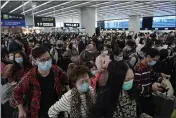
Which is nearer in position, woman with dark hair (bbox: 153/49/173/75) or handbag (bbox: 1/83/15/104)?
handbag (bbox: 1/83/15/104)

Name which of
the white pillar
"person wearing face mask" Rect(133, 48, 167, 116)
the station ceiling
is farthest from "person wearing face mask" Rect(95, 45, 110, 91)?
the white pillar

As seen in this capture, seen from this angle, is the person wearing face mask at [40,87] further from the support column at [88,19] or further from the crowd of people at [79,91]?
the support column at [88,19]

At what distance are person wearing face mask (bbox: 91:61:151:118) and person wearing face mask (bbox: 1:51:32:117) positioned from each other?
1.66m

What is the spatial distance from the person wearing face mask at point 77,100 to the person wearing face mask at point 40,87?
1.08 ft

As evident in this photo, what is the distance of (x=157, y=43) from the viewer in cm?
716

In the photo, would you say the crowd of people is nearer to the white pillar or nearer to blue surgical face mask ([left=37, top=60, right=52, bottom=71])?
blue surgical face mask ([left=37, top=60, right=52, bottom=71])

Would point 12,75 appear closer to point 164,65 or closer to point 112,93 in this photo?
point 112,93

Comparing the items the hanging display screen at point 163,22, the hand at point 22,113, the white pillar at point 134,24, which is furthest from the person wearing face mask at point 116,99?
the white pillar at point 134,24

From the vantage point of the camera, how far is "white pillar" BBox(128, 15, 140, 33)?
1063 inches

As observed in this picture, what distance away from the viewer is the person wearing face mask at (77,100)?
2.11 m

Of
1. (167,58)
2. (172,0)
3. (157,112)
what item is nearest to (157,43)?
(167,58)

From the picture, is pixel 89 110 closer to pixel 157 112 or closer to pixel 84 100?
pixel 84 100

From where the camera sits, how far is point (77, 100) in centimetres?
210

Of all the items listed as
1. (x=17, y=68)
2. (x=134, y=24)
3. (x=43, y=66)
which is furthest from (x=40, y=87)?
(x=134, y=24)
